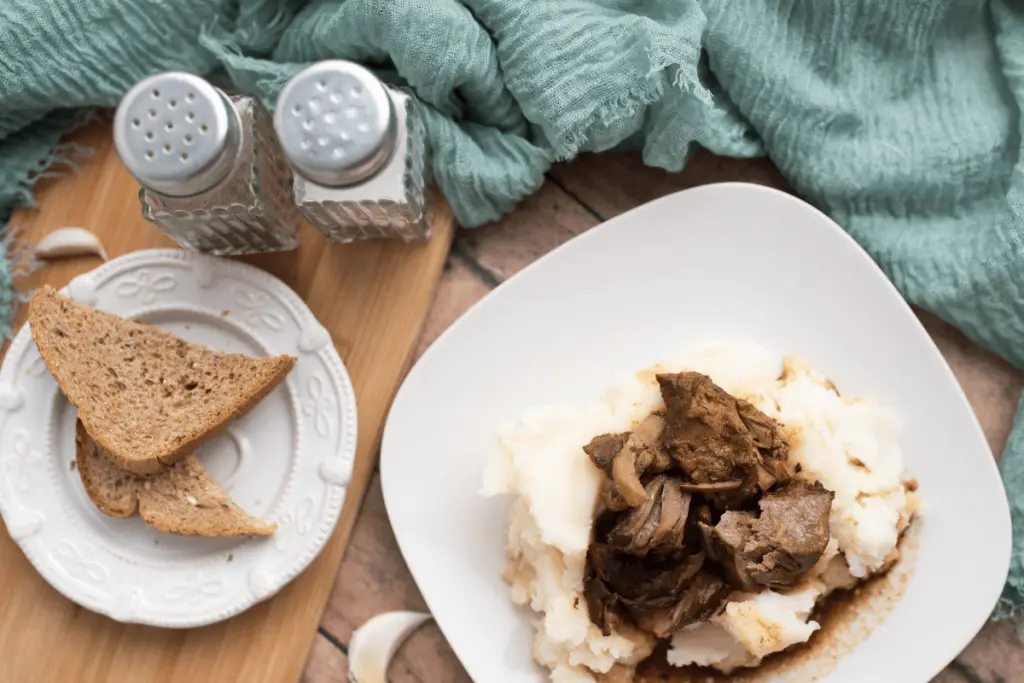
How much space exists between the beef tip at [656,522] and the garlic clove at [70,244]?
1464 millimetres

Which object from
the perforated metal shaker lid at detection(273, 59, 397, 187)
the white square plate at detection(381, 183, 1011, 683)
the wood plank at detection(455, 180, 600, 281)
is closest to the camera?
the perforated metal shaker lid at detection(273, 59, 397, 187)

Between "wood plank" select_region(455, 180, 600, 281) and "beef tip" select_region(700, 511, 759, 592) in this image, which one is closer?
"beef tip" select_region(700, 511, 759, 592)

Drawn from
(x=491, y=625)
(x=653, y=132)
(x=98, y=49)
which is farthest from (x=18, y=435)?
(x=653, y=132)

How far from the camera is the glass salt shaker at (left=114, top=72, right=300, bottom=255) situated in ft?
6.04

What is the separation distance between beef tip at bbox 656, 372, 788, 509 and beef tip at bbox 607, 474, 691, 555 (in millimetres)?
57

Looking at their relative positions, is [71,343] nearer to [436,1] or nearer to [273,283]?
[273,283]

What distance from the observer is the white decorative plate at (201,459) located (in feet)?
6.96

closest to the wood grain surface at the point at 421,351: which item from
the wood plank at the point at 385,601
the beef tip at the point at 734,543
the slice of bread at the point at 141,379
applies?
the wood plank at the point at 385,601

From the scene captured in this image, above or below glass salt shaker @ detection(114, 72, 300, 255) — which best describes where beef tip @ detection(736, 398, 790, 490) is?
below

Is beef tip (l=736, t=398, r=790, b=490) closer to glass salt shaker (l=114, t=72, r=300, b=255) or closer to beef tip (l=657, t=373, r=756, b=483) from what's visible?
beef tip (l=657, t=373, r=756, b=483)

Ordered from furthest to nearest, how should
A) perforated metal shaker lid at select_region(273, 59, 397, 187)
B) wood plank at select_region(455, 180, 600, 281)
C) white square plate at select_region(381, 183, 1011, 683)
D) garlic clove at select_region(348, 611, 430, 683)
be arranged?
wood plank at select_region(455, 180, 600, 281) → garlic clove at select_region(348, 611, 430, 683) → white square plate at select_region(381, 183, 1011, 683) → perforated metal shaker lid at select_region(273, 59, 397, 187)

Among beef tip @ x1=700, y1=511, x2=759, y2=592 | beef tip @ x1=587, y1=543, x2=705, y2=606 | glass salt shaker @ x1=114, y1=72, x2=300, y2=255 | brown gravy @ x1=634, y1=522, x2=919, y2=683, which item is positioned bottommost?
brown gravy @ x1=634, y1=522, x2=919, y2=683

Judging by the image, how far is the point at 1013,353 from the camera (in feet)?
7.09

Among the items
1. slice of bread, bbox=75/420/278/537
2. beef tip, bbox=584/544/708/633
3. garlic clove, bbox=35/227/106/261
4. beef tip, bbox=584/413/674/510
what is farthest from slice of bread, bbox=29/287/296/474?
beef tip, bbox=584/544/708/633
